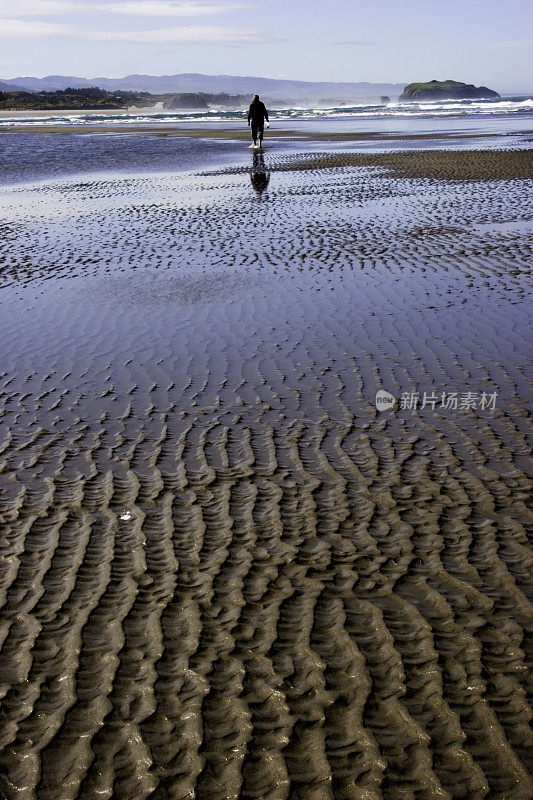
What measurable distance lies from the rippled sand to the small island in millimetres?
154692

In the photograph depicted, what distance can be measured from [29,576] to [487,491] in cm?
342

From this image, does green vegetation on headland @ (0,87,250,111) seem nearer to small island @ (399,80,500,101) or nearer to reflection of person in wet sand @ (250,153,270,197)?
small island @ (399,80,500,101)

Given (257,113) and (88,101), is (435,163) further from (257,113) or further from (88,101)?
(88,101)

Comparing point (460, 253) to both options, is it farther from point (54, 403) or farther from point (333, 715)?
point (333, 715)

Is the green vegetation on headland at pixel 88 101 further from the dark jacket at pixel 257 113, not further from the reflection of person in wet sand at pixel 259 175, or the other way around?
the reflection of person in wet sand at pixel 259 175

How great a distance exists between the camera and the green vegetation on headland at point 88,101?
101456 millimetres

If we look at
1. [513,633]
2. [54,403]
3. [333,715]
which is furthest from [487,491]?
[54,403]

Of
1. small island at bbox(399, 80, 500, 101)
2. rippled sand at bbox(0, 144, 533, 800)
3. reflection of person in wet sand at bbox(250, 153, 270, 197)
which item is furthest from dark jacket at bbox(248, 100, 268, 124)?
small island at bbox(399, 80, 500, 101)

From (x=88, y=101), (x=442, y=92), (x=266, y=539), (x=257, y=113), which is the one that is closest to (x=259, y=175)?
(x=257, y=113)

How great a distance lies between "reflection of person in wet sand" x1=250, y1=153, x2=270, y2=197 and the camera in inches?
908

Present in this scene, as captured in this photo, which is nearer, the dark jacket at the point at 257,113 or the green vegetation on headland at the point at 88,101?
the dark jacket at the point at 257,113

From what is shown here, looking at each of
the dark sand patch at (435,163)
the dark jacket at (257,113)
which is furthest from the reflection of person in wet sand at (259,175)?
the dark jacket at (257,113)

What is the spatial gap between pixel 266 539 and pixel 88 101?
119 meters

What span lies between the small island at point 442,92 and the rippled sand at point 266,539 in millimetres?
154692
